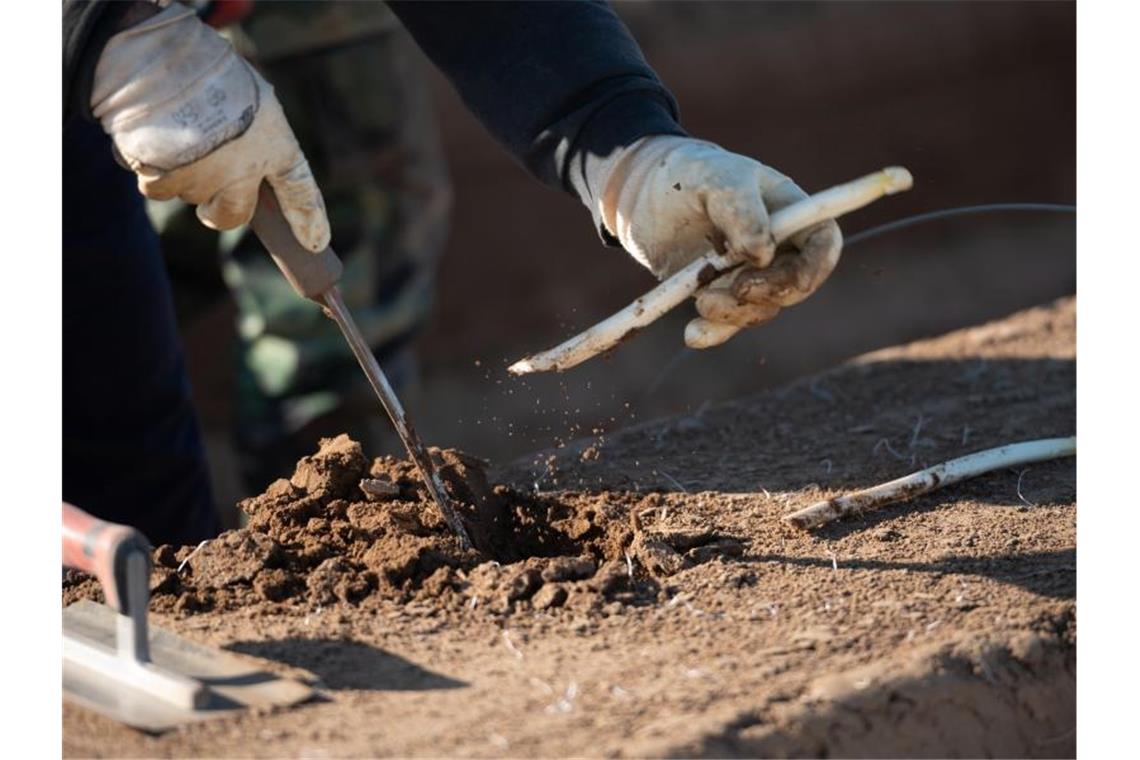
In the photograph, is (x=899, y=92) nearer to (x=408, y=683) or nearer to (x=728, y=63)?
(x=728, y=63)

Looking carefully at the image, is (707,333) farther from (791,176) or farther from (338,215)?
(791,176)

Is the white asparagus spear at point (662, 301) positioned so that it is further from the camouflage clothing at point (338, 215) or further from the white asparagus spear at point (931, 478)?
the camouflage clothing at point (338, 215)

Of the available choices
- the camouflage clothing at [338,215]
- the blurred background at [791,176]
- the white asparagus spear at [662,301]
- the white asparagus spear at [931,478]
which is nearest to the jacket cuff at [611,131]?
the white asparagus spear at [662,301]

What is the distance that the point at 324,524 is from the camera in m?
2.25

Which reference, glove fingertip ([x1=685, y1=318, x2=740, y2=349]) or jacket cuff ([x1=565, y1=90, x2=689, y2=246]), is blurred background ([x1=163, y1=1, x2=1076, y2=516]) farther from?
glove fingertip ([x1=685, y1=318, x2=740, y2=349])

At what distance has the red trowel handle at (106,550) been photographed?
1.73 m

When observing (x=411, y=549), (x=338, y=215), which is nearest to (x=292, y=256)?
(x=411, y=549)

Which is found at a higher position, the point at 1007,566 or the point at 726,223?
the point at 726,223

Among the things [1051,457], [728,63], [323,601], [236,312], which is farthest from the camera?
[728,63]

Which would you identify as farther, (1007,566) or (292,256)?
(292,256)

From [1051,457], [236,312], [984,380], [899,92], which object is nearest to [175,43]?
[1051,457]

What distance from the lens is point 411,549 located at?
2.12 m

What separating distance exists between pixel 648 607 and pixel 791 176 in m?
3.81

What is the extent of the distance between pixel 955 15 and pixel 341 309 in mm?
4750
